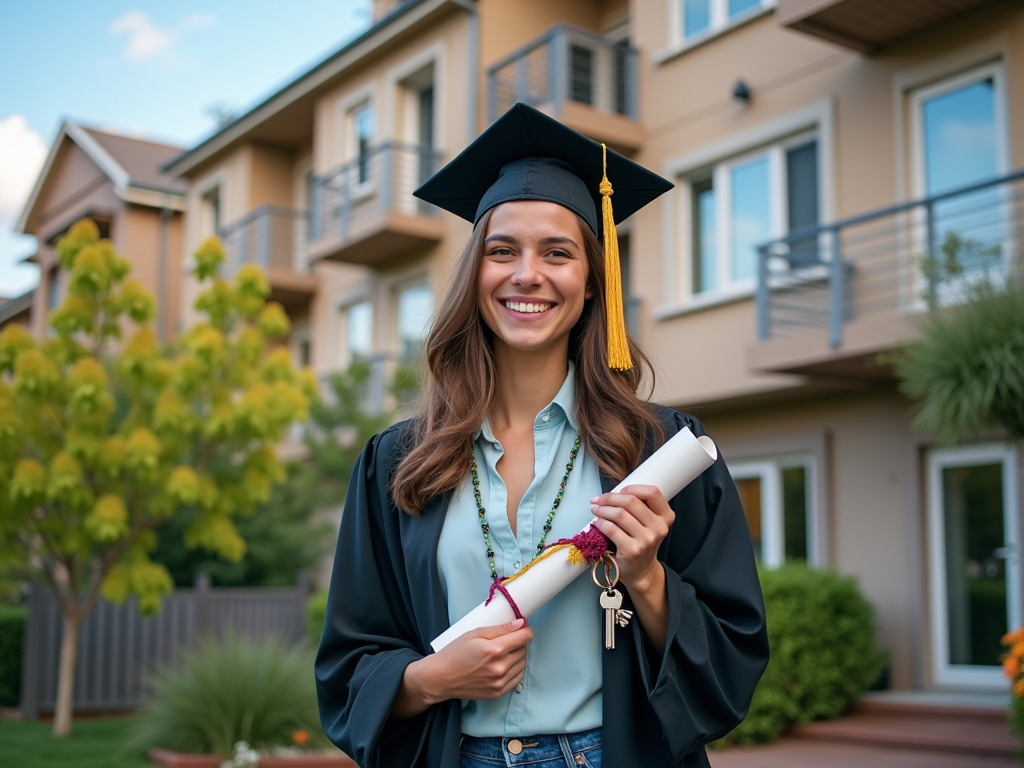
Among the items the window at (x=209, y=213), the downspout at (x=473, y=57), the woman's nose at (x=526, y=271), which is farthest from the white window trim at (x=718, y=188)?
the window at (x=209, y=213)

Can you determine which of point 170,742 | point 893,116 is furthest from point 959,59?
point 170,742

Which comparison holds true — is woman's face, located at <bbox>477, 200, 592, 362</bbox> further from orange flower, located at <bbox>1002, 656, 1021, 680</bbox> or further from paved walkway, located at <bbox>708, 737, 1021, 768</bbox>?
paved walkway, located at <bbox>708, 737, 1021, 768</bbox>

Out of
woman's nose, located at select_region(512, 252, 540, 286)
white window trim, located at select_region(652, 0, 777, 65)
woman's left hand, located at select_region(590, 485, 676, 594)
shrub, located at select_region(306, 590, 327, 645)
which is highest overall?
white window trim, located at select_region(652, 0, 777, 65)

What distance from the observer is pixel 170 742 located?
9422mm

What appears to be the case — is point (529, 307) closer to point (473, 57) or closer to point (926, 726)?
point (926, 726)

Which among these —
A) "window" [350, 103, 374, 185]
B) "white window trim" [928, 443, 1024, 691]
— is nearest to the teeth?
"white window trim" [928, 443, 1024, 691]

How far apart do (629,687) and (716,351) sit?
1147cm

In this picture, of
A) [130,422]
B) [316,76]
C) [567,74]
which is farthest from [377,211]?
[130,422]

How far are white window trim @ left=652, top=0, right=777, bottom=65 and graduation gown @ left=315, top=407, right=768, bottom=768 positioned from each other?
12007 millimetres

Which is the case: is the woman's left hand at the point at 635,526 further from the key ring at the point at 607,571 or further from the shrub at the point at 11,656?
the shrub at the point at 11,656

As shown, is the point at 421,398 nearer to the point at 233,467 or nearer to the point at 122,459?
the point at 122,459

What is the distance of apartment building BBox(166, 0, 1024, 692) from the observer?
10945 millimetres

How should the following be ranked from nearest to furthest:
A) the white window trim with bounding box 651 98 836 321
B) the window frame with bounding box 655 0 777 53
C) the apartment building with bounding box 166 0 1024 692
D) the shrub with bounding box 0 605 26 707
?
the apartment building with bounding box 166 0 1024 692
the white window trim with bounding box 651 98 836 321
the window frame with bounding box 655 0 777 53
the shrub with bounding box 0 605 26 707

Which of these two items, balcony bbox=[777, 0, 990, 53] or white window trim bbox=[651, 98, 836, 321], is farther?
white window trim bbox=[651, 98, 836, 321]
